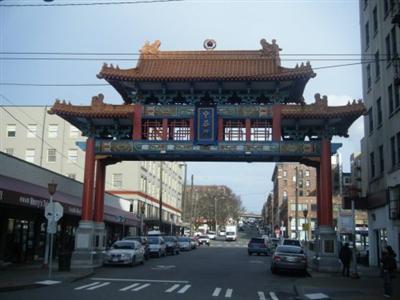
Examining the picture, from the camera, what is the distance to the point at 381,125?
105 feet

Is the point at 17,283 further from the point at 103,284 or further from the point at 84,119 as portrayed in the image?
the point at 84,119

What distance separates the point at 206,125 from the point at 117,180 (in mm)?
38265

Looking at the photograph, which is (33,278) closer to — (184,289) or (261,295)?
(184,289)

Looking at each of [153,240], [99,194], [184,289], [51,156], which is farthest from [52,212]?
[51,156]

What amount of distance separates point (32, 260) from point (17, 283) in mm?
13830

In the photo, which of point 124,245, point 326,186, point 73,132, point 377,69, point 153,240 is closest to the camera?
point 326,186

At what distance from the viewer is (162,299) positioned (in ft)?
50.0

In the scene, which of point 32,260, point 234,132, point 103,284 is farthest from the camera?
point 32,260

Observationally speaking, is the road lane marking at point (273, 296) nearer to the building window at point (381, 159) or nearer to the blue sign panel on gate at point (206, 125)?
the blue sign panel on gate at point (206, 125)

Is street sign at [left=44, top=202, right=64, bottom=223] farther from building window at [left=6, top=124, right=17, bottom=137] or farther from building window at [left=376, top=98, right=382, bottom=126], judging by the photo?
building window at [left=6, top=124, right=17, bottom=137]

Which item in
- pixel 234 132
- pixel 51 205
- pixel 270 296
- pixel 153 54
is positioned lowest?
pixel 270 296

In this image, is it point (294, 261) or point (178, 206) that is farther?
point (178, 206)

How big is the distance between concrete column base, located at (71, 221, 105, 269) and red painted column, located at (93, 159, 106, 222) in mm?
1385

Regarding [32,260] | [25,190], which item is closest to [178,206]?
[32,260]
